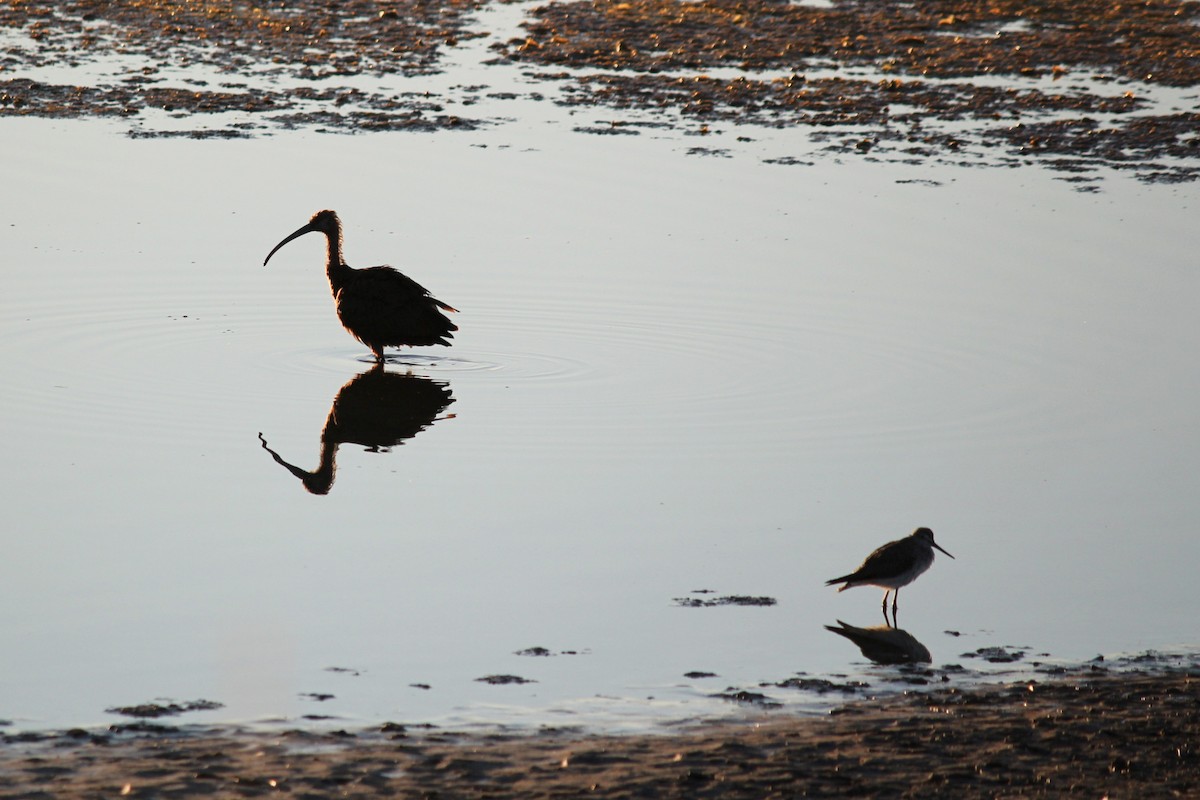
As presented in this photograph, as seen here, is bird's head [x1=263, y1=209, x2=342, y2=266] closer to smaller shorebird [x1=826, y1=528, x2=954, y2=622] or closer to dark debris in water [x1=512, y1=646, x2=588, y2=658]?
smaller shorebird [x1=826, y1=528, x2=954, y2=622]

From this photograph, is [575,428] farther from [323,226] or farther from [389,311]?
[323,226]

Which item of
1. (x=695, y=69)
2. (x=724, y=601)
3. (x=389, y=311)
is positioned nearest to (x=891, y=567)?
(x=724, y=601)

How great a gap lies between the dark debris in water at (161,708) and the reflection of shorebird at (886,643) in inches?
120

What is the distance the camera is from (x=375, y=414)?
40.7ft

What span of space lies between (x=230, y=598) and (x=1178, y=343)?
8.53 m

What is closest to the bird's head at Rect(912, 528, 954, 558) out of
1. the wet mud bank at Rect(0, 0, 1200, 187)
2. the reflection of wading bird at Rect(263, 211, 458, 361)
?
the reflection of wading bird at Rect(263, 211, 458, 361)

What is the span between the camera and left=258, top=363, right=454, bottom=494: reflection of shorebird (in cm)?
1083

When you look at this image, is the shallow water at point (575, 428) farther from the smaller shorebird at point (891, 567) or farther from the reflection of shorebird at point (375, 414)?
the smaller shorebird at point (891, 567)

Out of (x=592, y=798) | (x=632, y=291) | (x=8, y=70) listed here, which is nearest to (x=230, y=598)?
(x=592, y=798)

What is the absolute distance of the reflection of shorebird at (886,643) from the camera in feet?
26.6

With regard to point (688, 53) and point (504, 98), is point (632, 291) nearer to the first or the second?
point (504, 98)

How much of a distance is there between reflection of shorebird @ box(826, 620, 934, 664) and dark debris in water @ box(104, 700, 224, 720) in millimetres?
3056

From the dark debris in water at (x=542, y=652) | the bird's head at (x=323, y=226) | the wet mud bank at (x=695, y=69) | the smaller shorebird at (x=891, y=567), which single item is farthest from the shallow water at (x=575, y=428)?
the wet mud bank at (x=695, y=69)

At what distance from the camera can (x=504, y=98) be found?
75.6 ft
